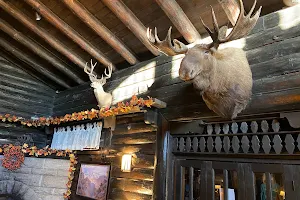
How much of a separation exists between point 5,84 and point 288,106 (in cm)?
727

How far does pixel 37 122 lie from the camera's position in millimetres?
6820

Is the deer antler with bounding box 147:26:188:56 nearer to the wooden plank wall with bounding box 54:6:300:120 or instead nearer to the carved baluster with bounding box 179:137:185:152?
the wooden plank wall with bounding box 54:6:300:120

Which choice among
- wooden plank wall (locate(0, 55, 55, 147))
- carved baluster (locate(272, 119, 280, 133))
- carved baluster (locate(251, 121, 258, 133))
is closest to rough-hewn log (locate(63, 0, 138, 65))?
Answer: carved baluster (locate(251, 121, 258, 133))

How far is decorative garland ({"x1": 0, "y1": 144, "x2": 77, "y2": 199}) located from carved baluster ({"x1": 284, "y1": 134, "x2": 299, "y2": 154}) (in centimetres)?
482

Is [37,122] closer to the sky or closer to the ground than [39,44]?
closer to the ground

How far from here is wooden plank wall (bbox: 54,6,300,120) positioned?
2959 mm

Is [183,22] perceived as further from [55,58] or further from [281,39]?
[55,58]

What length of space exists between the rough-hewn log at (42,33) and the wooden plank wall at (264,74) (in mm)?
2148

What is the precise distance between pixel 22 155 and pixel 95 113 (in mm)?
2456

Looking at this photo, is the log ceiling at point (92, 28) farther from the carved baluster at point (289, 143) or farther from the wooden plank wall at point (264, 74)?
the carved baluster at point (289, 143)

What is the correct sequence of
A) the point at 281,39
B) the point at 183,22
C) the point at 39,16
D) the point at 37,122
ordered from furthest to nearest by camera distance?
the point at 37,122, the point at 39,16, the point at 183,22, the point at 281,39

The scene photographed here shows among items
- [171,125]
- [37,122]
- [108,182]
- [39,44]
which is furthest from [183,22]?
[37,122]

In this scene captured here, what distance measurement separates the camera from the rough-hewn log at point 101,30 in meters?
4.43

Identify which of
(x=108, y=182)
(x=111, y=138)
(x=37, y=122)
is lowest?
(x=108, y=182)
